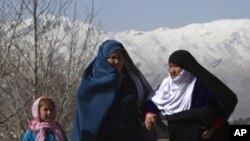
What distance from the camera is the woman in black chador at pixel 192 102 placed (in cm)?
376

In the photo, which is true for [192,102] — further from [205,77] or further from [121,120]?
[121,120]

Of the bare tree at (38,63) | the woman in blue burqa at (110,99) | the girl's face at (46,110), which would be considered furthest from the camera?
the bare tree at (38,63)

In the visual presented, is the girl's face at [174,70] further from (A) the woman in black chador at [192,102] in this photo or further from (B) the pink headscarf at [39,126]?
(B) the pink headscarf at [39,126]

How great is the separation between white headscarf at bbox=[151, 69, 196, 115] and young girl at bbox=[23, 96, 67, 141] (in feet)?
2.33

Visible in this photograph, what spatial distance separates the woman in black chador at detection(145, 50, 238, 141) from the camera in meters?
3.76

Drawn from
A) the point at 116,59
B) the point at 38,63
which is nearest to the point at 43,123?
the point at 116,59

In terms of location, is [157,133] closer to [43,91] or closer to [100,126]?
[100,126]

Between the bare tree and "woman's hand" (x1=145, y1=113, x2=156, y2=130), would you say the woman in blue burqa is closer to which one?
"woman's hand" (x1=145, y1=113, x2=156, y2=130)

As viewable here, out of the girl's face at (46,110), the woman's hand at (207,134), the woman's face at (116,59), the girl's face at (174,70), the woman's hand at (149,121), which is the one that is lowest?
the woman's hand at (207,134)

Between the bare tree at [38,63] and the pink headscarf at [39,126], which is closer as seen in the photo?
the pink headscarf at [39,126]

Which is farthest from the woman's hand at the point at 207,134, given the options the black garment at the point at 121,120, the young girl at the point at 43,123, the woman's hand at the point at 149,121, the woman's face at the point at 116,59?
the young girl at the point at 43,123

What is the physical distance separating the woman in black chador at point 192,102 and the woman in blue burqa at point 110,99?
4.6 inches

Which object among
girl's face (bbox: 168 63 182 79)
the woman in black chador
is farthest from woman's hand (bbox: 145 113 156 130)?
girl's face (bbox: 168 63 182 79)

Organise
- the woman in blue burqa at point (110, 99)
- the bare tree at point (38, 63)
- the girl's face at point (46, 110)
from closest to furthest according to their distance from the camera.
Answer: the woman in blue burqa at point (110, 99)
the girl's face at point (46, 110)
the bare tree at point (38, 63)
